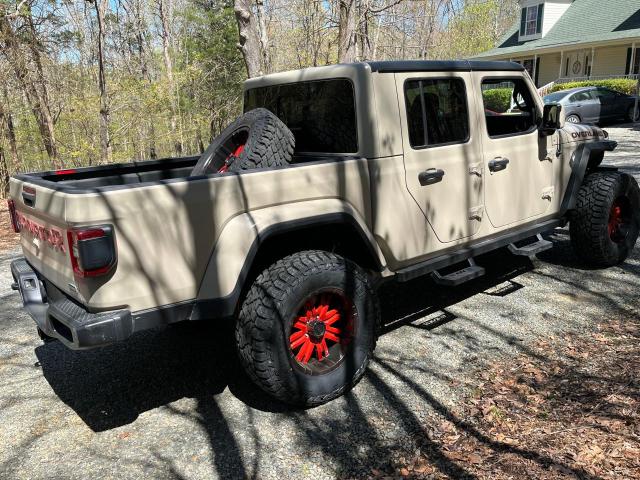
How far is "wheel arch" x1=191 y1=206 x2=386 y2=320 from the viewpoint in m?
2.86

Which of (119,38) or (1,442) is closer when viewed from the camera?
(1,442)

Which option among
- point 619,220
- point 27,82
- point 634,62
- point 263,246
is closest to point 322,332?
point 263,246

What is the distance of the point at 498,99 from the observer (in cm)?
493

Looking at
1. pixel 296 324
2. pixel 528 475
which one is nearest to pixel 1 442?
pixel 296 324

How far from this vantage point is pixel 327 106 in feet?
12.5

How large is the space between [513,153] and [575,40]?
24768 millimetres

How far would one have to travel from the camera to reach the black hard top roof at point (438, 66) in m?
3.60

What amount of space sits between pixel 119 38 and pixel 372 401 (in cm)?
3104

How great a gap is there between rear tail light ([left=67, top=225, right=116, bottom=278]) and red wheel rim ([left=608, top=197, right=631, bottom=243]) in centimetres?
483

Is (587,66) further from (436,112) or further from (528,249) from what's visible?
(436,112)

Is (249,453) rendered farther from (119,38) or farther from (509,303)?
(119,38)

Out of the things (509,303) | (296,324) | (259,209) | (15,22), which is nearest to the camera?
(259,209)

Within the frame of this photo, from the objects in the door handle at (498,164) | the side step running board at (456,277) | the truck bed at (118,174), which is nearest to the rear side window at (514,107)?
the door handle at (498,164)

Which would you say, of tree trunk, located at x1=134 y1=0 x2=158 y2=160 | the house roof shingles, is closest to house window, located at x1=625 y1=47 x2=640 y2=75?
the house roof shingles
